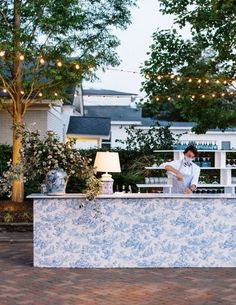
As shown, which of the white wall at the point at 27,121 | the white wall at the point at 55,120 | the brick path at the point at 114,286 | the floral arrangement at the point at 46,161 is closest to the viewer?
the brick path at the point at 114,286

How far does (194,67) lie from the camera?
16.8 metres

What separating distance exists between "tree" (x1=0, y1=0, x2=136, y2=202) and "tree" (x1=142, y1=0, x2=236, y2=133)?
6.99 ft

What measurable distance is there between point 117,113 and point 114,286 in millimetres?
26882

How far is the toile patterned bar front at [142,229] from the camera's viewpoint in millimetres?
8133

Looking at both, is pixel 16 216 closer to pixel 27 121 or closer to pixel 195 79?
pixel 27 121

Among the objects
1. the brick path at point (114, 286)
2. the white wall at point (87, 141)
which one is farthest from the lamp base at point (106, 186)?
the white wall at point (87, 141)

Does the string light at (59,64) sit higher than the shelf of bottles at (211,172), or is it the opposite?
the string light at (59,64)

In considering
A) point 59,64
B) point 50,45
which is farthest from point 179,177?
point 50,45

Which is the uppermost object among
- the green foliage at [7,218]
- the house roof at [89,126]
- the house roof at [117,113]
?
the house roof at [117,113]

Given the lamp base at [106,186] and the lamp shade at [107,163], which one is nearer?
the lamp base at [106,186]

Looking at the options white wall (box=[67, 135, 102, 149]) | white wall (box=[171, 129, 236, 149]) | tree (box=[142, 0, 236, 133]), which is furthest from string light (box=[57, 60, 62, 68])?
white wall (box=[171, 129, 236, 149])

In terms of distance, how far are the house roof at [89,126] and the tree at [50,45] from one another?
8980mm

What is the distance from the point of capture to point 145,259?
8156 mm

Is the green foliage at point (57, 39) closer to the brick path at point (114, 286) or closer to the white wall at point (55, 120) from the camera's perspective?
the white wall at point (55, 120)
